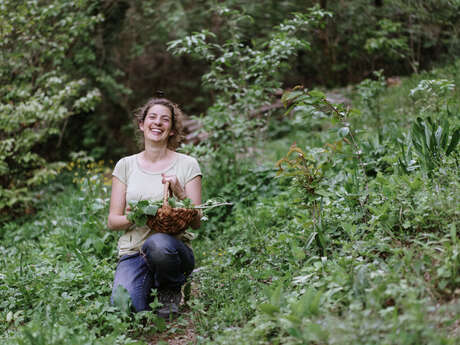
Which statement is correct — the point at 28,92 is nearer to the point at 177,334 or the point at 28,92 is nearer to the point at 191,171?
the point at 191,171

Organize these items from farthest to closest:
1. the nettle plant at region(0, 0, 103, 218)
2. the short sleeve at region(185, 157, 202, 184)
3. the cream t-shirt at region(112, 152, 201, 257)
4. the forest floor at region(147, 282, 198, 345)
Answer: the nettle plant at region(0, 0, 103, 218)
the short sleeve at region(185, 157, 202, 184)
the cream t-shirt at region(112, 152, 201, 257)
the forest floor at region(147, 282, 198, 345)

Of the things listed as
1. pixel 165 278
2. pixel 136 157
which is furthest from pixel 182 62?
pixel 165 278

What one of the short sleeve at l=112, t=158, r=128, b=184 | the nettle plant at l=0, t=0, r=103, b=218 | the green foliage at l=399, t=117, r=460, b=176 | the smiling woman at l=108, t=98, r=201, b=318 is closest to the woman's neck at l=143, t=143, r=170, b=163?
the smiling woman at l=108, t=98, r=201, b=318

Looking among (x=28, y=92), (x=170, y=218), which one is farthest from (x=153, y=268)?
(x=28, y=92)

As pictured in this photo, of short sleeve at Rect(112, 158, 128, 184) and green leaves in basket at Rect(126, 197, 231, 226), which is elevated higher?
short sleeve at Rect(112, 158, 128, 184)

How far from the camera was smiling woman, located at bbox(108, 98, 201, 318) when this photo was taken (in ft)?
8.84

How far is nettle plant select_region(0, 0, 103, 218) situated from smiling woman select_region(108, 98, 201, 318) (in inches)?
119

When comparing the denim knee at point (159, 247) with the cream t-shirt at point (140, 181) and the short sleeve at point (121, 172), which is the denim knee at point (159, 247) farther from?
the short sleeve at point (121, 172)

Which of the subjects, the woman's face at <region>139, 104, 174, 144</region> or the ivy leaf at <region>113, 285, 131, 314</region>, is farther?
the woman's face at <region>139, 104, 174, 144</region>

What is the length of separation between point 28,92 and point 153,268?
4.23 m

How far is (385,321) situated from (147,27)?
27.3 ft

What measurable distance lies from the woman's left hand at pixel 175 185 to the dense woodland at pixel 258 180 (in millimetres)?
657

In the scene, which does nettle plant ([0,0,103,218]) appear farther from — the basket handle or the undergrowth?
the basket handle

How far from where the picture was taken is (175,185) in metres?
2.74
